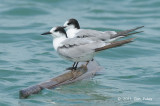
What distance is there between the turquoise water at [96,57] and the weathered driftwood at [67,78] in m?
0.15

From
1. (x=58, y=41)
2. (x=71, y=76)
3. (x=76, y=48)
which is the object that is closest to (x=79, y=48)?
(x=76, y=48)

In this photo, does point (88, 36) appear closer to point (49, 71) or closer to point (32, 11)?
point (49, 71)

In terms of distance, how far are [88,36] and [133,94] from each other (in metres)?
1.37

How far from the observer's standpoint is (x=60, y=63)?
1050 centimetres

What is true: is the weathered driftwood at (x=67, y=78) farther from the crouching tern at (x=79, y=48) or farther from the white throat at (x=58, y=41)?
the white throat at (x=58, y=41)

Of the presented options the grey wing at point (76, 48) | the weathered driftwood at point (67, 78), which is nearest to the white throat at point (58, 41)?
the grey wing at point (76, 48)

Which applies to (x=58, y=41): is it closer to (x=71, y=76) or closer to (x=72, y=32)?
(x=71, y=76)

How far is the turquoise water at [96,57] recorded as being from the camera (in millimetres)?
7895

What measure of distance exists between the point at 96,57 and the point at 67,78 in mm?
3549

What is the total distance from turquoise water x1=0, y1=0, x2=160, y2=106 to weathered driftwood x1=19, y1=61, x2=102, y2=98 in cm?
15

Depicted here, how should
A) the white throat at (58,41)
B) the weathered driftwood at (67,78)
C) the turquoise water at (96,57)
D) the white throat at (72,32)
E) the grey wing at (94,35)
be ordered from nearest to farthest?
1. the weathered driftwood at (67,78)
2. the turquoise water at (96,57)
3. the white throat at (58,41)
4. the grey wing at (94,35)
5. the white throat at (72,32)

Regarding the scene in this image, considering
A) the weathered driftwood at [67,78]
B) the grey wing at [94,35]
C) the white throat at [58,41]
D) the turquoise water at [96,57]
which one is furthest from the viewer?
the grey wing at [94,35]

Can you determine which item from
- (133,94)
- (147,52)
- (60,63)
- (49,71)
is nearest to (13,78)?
(49,71)

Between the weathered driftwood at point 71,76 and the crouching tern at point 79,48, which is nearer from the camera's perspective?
the weathered driftwood at point 71,76
